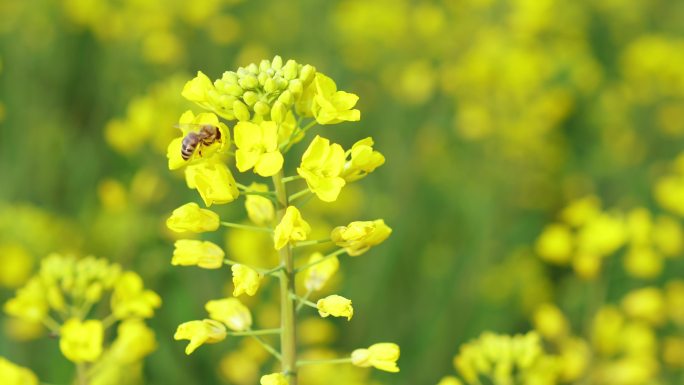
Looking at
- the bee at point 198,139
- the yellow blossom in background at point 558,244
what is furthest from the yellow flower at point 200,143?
the yellow blossom in background at point 558,244

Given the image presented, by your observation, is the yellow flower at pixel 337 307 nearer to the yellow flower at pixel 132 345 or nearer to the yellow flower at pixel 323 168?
the yellow flower at pixel 323 168

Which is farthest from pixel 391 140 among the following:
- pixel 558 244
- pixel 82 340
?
pixel 82 340

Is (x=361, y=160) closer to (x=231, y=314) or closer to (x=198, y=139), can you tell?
(x=198, y=139)

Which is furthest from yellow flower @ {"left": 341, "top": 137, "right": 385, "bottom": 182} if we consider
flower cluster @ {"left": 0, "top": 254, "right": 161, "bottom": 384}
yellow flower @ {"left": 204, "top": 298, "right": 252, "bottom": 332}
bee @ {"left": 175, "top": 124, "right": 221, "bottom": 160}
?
flower cluster @ {"left": 0, "top": 254, "right": 161, "bottom": 384}

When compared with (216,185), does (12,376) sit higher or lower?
lower

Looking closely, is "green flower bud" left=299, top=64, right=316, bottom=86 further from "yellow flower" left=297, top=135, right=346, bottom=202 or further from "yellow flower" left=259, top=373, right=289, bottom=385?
"yellow flower" left=259, top=373, right=289, bottom=385
